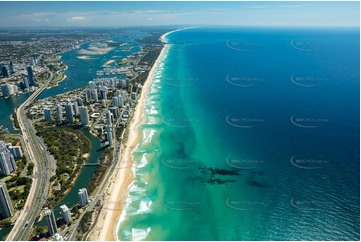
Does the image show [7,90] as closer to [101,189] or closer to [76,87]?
[76,87]

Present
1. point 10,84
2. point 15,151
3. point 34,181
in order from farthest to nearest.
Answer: point 10,84
point 15,151
point 34,181

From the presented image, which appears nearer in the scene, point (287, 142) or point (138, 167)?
point (138, 167)

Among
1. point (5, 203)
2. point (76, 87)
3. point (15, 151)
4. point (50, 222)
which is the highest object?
point (76, 87)

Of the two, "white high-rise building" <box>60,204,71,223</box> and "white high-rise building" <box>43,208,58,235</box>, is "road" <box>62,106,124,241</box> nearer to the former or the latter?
"white high-rise building" <box>60,204,71,223</box>

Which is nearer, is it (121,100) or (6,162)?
(6,162)

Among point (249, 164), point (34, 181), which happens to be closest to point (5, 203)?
point (34, 181)

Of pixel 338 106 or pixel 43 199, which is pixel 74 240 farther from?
pixel 338 106

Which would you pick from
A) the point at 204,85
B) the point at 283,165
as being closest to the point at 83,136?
the point at 283,165
